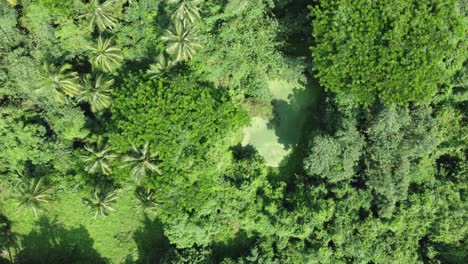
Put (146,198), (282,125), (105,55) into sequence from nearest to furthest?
(105,55)
(146,198)
(282,125)

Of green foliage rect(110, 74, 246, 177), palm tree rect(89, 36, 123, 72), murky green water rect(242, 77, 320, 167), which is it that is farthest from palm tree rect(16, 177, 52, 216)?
murky green water rect(242, 77, 320, 167)

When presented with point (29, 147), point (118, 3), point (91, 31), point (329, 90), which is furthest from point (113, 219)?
point (329, 90)

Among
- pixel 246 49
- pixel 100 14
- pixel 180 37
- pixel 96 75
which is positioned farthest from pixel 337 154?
pixel 100 14

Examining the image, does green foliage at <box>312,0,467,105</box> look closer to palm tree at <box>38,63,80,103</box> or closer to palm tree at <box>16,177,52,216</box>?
palm tree at <box>38,63,80,103</box>

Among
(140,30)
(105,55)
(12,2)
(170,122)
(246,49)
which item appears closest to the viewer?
(170,122)

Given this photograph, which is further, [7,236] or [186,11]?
[7,236]

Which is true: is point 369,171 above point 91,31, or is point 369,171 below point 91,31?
below

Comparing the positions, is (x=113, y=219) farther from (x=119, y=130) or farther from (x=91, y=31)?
(x=91, y=31)

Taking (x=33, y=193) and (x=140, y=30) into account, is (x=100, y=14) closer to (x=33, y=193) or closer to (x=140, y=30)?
(x=140, y=30)
